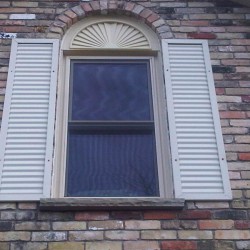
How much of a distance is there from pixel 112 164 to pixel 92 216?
2.16 ft

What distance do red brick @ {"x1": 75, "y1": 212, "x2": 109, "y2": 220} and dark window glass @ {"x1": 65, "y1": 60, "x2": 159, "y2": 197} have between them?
34 centimetres

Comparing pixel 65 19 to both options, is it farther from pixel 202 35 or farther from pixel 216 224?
pixel 216 224

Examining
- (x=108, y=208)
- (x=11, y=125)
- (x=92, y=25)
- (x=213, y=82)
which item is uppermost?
(x=92, y=25)

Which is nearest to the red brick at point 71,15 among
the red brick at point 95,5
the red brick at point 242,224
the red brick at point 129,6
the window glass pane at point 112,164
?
the red brick at point 95,5

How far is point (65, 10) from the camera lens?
5496 mm

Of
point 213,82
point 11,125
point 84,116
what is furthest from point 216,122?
point 11,125

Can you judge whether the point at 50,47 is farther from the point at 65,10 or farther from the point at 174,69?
the point at 174,69

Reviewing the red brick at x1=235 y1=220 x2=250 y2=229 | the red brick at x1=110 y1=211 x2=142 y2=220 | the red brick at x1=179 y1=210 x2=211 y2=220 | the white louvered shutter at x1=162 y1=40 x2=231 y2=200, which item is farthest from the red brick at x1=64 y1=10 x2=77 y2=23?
the red brick at x1=235 y1=220 x2=250 y2=229

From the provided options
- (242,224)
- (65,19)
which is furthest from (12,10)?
(242,224)

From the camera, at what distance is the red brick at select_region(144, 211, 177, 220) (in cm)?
404

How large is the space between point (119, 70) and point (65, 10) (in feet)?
2.78

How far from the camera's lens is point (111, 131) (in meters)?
4.78

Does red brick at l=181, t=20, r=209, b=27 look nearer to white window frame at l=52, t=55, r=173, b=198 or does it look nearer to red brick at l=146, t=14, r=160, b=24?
red brick at l=146, t=14, r=160, b=24

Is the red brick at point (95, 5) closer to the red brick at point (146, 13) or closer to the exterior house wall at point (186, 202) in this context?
the exterior house wall at point (186, 202)
